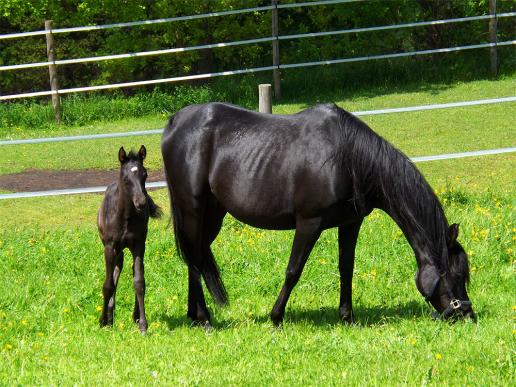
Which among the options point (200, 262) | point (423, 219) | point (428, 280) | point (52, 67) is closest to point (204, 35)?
point (52, 67)

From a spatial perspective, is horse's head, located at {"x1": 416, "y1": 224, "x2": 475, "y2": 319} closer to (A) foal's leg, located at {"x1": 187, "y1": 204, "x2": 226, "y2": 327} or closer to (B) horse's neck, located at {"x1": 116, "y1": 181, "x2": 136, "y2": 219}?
(A) foal's leg, located at {"x1": 187, "y1": 204, "x2": 226, "y2": 327}

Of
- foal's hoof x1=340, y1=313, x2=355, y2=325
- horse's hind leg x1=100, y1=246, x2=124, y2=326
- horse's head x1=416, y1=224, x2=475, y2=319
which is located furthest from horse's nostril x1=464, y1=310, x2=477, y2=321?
horse's hind leg x1=100, y1=246, x2=124, y2=326

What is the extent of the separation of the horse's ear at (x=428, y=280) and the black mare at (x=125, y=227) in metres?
1.87

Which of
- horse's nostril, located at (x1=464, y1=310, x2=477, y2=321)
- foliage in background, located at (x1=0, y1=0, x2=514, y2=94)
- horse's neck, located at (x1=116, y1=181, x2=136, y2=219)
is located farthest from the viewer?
foliage in background, located at (x1=0, y1=0, x2=514, y2=94)

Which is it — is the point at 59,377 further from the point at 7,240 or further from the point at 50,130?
the point at 50,130

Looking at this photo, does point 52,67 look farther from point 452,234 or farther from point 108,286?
point 452,234

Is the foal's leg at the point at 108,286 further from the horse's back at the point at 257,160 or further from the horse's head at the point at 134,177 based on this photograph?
the horse's back at the point at 257,160

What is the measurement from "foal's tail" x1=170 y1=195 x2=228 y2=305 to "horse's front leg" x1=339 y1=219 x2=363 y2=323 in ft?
2.87

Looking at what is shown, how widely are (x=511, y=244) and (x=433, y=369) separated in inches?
119

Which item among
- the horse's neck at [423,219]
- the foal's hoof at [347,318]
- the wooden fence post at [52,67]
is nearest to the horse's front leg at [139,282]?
the foal's hoof at [347,318]

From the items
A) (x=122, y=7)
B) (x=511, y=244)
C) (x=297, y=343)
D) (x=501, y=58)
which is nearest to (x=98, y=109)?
(x=122, y=7)

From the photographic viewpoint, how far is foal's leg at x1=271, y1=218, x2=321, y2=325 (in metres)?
6.04

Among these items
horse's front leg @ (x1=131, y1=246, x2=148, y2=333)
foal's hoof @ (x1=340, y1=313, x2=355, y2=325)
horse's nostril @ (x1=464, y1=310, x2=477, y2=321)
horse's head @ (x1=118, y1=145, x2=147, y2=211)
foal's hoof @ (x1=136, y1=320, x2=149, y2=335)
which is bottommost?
foal's hoof @ (x1=340, y1=313, x2=355, y2=325)

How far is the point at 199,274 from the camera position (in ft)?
21.5
